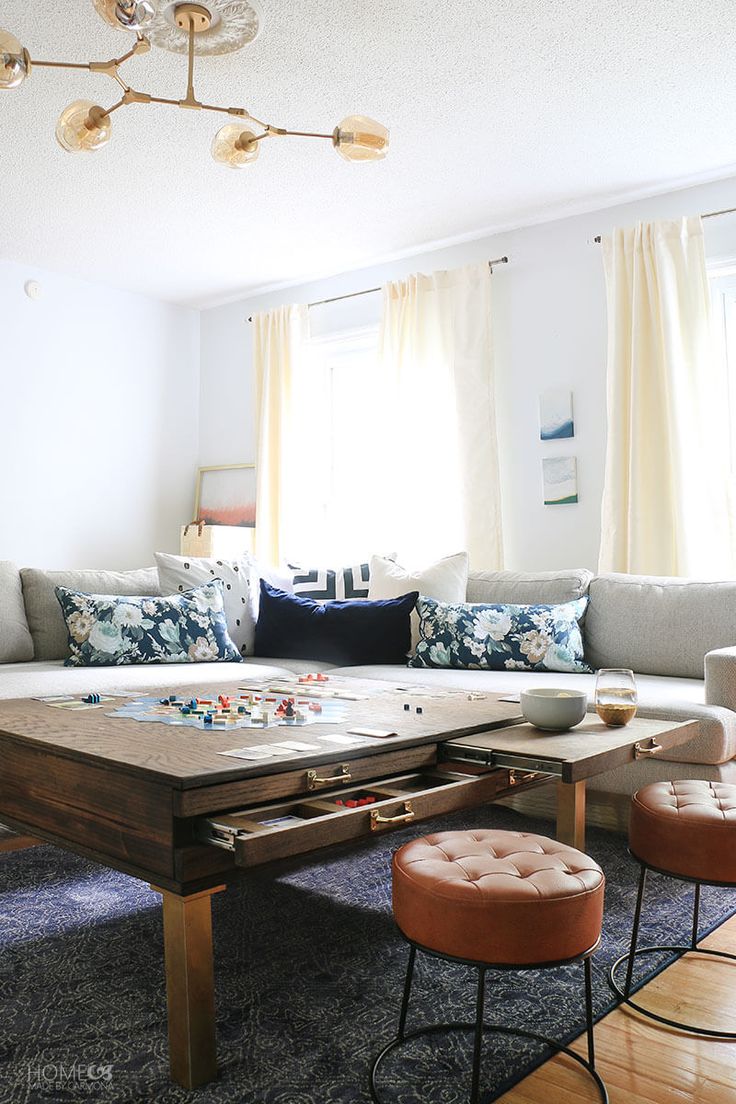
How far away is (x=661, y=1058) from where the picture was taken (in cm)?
155

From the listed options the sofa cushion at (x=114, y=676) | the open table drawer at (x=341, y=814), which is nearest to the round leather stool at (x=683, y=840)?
the open table drawer at (x=341, y=814)

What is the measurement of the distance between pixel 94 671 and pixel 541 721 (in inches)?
77.8

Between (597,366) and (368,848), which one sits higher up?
(597,366)

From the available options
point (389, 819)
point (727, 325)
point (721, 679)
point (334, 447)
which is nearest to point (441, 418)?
point (334, 447)

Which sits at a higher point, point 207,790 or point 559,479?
point 559,479

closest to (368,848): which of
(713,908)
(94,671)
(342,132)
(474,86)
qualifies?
(713,908)

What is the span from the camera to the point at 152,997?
1727mm

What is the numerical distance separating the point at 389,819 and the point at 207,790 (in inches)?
11.4

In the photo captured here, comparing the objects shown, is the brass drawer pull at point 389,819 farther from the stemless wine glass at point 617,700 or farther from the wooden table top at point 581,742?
the stemless wine glass at point 617,700

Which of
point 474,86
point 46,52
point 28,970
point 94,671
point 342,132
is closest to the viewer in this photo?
point 28,970

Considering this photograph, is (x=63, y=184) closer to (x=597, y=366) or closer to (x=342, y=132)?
(x=342, y=132)

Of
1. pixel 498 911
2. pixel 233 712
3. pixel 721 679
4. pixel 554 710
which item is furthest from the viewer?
pixel 721 679

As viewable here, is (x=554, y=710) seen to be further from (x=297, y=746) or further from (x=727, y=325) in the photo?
(x=727, y=325)

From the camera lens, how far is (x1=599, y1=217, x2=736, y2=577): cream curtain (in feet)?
12.6
